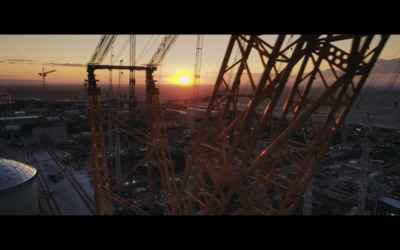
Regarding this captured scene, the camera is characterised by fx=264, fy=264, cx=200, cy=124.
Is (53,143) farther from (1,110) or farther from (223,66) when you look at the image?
(223,66)

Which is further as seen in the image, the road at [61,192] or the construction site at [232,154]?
the road at [61,192]

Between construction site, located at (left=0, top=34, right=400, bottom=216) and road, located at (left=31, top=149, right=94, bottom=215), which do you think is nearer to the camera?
construction site, located at (left=0, top=34, right=400, bottom=216)

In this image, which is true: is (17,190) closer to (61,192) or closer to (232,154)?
(61,192)

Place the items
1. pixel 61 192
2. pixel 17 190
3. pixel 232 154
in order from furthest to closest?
pixel 61 192 → pixel 17 190 → pixel 232 154

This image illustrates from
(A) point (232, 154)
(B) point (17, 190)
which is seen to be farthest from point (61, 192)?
(A) point (232, 154)
